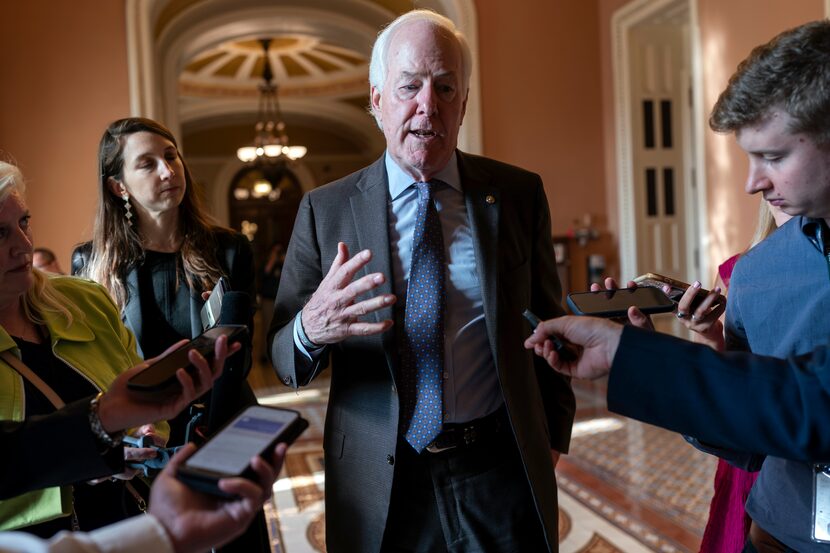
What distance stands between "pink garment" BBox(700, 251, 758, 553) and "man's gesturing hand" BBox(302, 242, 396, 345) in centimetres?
125

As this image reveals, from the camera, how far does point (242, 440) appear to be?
1184mm

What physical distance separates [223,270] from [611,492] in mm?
2831

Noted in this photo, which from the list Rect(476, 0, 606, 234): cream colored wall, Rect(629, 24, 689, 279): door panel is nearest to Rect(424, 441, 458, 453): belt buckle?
Rect(476, 0, 606, 234): cream colored wall

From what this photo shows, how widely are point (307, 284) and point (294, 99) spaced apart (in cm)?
1467

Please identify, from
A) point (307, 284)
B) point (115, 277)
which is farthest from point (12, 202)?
point (115, 277)

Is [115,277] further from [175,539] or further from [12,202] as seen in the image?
[175,539]

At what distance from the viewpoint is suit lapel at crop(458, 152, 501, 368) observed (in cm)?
173

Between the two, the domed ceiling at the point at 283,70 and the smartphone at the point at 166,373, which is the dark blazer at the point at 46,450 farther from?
the domed ceiling at the point at 283,70

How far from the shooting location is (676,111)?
8.16 m

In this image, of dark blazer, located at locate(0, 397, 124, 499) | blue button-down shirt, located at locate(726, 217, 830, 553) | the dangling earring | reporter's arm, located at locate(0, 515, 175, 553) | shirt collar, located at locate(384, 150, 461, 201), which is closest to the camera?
reporter's arm, located at locate(0, 515, 175, 553)

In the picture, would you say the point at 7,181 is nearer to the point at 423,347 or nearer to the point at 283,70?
the point at 423,347

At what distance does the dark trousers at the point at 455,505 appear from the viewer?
170 cm

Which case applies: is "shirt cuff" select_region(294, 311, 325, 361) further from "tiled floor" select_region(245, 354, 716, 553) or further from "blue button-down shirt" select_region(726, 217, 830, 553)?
"tiled floor" select_region(245, 354, 716, 553)

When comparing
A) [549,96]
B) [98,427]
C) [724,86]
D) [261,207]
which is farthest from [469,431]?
[261,207]
